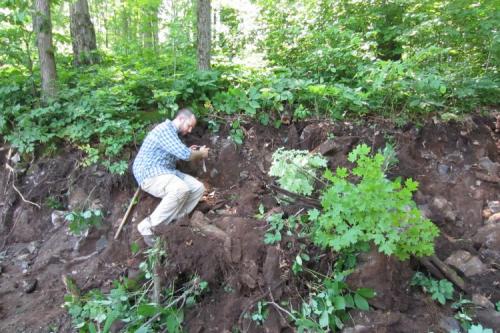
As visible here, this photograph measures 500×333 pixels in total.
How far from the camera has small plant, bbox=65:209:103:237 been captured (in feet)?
16.3

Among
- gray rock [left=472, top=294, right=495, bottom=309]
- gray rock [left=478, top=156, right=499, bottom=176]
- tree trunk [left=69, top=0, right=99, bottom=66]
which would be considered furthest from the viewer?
tree trunk [left=69, top=0, right=99, bottom=66]

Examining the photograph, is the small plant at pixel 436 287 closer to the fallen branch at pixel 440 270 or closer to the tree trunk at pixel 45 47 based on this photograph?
the fallen branch at pixel 440 270

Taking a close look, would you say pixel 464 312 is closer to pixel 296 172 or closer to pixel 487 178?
pixel 296 172

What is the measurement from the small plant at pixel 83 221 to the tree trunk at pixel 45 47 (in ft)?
6.91

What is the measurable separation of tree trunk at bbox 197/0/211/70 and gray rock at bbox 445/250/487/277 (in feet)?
15.6

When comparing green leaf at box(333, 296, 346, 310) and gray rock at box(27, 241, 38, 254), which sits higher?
green leaf at box(333, 296, 346, 310)

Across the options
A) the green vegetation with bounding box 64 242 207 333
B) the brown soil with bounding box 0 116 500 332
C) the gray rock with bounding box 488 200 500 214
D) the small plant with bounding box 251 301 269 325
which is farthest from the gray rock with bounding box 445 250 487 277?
the green vegetation with bounding box 64 242 207 333

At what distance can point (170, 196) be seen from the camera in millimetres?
4273

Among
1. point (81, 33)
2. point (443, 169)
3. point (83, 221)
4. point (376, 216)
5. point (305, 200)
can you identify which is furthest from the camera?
point (81, 33)

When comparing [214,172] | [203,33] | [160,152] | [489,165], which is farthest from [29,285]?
[489,165]

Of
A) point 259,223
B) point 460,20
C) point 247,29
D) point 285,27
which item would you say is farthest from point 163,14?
point 259,223

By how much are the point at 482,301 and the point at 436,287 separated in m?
0.40

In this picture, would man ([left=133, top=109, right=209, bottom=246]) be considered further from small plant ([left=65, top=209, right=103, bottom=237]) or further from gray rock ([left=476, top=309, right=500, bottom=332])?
gray rock ([left=476, top=309, right=500, bottom=332])

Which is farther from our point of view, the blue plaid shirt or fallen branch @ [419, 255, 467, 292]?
the blue plaid shirt
